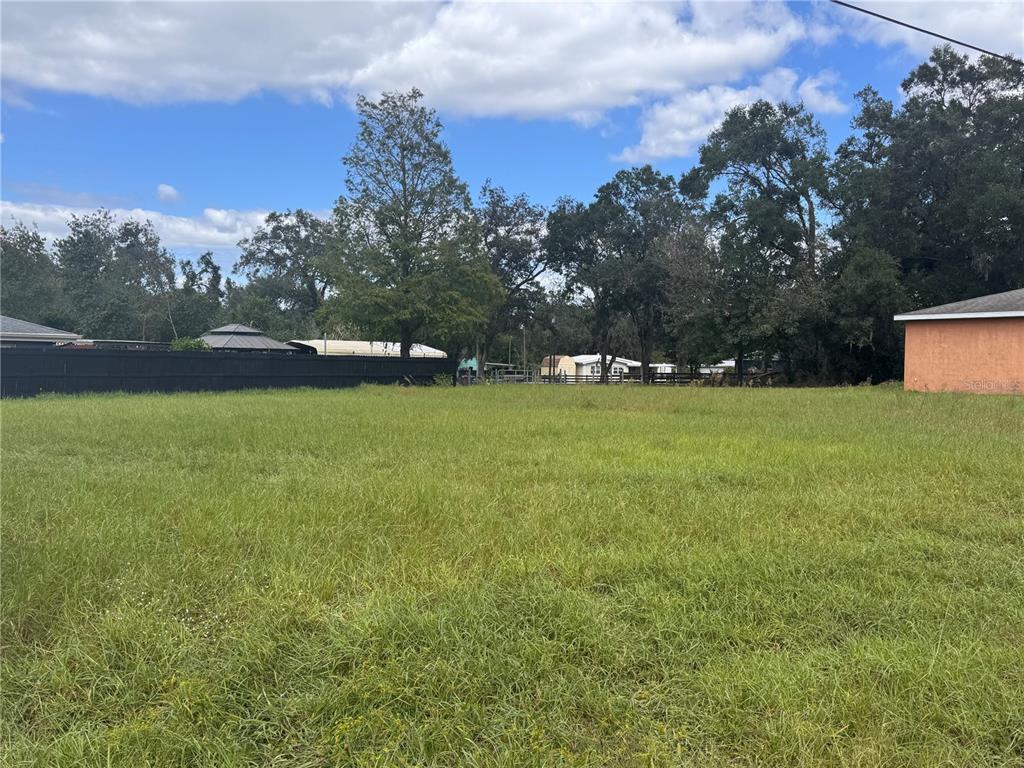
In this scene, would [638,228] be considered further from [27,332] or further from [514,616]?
[514,616]

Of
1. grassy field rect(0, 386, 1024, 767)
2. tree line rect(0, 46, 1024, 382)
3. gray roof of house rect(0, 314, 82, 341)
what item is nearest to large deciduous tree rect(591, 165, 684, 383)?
tree line rect(0, 46, 1024, 382)

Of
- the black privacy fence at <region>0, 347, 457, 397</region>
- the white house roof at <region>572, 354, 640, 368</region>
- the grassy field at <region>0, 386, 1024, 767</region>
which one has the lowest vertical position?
the grassy field at <region>0, 386, 1024, 767</region>

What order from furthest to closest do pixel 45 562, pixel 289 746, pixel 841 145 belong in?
pixel 841 145
pixel 45 562
pixel 289 746

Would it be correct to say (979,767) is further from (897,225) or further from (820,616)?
(897,225)

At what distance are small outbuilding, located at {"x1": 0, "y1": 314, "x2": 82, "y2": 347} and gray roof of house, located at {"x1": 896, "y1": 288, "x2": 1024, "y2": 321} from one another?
26.5 metres

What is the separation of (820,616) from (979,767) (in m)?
0.93

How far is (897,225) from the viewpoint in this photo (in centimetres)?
2791

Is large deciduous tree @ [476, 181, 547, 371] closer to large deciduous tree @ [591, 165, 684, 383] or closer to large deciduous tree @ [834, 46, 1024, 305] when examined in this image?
large deciduous tree @ [591, 165, 684, 383]

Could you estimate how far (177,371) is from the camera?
18.2m

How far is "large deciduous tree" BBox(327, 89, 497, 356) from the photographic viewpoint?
82.2 feet

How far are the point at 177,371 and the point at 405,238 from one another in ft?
34.4

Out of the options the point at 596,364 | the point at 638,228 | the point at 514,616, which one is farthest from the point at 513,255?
the point at 514,616

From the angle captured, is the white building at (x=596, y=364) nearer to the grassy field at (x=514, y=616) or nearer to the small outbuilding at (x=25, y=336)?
the small outbuilding at (x=25, y=336)

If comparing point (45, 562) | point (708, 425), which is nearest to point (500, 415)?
point (708, 425)
